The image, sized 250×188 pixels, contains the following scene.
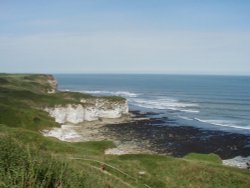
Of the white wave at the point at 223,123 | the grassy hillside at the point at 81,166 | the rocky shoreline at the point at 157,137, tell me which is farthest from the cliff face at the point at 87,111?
the white wave at the point at 223,123

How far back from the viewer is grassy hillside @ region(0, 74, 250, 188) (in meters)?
13.0

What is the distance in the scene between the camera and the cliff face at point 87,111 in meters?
83.3

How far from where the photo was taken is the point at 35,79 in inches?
5094

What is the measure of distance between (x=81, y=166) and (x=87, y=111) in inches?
2651

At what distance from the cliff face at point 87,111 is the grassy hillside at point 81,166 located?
17286mm

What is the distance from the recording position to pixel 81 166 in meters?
23.4

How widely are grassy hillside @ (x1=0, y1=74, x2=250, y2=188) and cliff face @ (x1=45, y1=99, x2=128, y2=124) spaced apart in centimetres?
1729

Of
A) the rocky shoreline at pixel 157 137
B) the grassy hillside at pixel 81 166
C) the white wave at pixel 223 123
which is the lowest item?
the rocky shoreline at pixel 157 137

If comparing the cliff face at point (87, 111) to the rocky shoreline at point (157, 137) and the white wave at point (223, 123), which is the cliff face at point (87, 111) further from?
the white wave at point (223, 123)

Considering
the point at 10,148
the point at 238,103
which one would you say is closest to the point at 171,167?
the point at 10,148

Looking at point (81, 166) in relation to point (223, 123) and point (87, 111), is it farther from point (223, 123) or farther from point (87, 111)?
point (223, 123)

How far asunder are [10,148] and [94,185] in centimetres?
338

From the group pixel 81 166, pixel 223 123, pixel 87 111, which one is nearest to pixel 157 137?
pixel 87 111

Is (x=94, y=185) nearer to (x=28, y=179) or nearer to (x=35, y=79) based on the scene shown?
(x=28, y=179)
